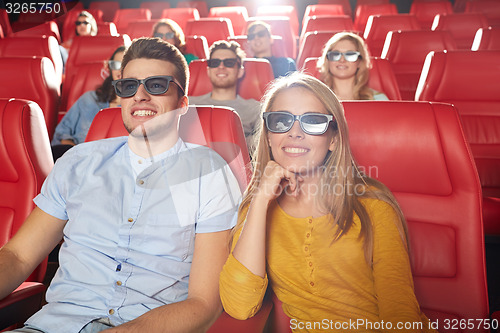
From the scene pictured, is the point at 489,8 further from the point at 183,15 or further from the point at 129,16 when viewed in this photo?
the point at 129,16

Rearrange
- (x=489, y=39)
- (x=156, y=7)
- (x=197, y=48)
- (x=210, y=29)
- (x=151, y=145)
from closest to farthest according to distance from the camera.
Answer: (x=151, y=145) < (x=489, y=39) < (x=197, y=48) < (x=210, y=29) < (x=156, y=7)

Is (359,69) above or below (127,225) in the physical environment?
above

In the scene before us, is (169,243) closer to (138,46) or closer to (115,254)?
(115,254)

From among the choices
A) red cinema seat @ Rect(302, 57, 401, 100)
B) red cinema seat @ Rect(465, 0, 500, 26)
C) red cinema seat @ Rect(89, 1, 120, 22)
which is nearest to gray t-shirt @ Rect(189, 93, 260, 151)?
red cinema seat @ Rect(302, 57, 401, 100)

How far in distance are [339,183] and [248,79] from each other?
1962 mm

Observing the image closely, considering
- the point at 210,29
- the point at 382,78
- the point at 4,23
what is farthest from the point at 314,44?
the point at 4,23

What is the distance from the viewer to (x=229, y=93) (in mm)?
2930

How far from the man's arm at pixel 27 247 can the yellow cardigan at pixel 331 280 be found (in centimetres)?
54

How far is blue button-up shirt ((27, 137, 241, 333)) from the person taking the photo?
1224mm

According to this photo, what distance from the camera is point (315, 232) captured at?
47.7 inches

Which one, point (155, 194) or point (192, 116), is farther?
point (192, 116)

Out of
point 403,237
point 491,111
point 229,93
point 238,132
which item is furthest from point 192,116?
point 491,111

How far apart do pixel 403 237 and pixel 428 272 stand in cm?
19

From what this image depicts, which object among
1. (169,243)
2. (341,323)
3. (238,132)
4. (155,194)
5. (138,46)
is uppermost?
(138,46)
